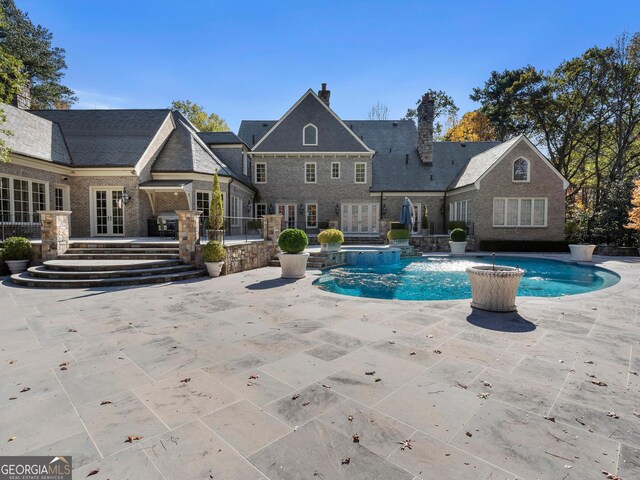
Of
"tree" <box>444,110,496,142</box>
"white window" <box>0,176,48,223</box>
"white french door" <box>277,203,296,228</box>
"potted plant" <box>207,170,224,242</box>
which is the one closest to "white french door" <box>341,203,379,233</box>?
"white french door" <box>277,203,296,228</box>

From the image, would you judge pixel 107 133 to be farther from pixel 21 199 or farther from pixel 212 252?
pixel 212 252

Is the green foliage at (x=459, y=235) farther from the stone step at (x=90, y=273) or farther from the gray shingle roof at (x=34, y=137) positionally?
the gray shingle roof at (x=34, y=137)

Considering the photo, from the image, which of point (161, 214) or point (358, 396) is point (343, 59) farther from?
point (358, 396)

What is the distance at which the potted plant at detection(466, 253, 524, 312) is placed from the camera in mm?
6047

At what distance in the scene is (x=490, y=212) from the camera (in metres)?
20.1

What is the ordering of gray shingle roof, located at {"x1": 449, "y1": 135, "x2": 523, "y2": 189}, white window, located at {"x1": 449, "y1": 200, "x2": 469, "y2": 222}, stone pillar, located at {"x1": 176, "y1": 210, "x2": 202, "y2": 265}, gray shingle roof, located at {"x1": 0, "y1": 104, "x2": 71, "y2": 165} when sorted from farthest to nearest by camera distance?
white window, located at {"x1": 449, "y1": 200, "x2": 469, "y2": 222} → gray shingle roof, located at {"x1": 449, "y1": 135, "x2": 523, "y2": 189} → gray shingle roof, located at {"x1": 0, "y1": 104, "x2": 71, "y2": 165} → stone pillar, located at {"x1": 176, "y1": 210, "x2": 202, "y2": 265}

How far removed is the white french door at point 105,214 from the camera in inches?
645

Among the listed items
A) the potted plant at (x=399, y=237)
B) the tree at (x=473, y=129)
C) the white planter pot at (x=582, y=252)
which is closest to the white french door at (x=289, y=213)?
the potted plant at (x=399, y=237)

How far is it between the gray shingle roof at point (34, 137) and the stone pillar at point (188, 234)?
8.57 meters

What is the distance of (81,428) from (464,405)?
3337mm

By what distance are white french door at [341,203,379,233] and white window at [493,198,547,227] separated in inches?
316

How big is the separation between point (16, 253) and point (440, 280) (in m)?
14.2

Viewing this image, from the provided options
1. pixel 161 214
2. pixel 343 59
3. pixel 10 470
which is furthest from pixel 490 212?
pixel 10 470

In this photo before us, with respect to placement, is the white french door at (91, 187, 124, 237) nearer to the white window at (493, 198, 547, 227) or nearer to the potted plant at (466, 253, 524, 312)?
the potted plant at (466, 253, 524, 312)
